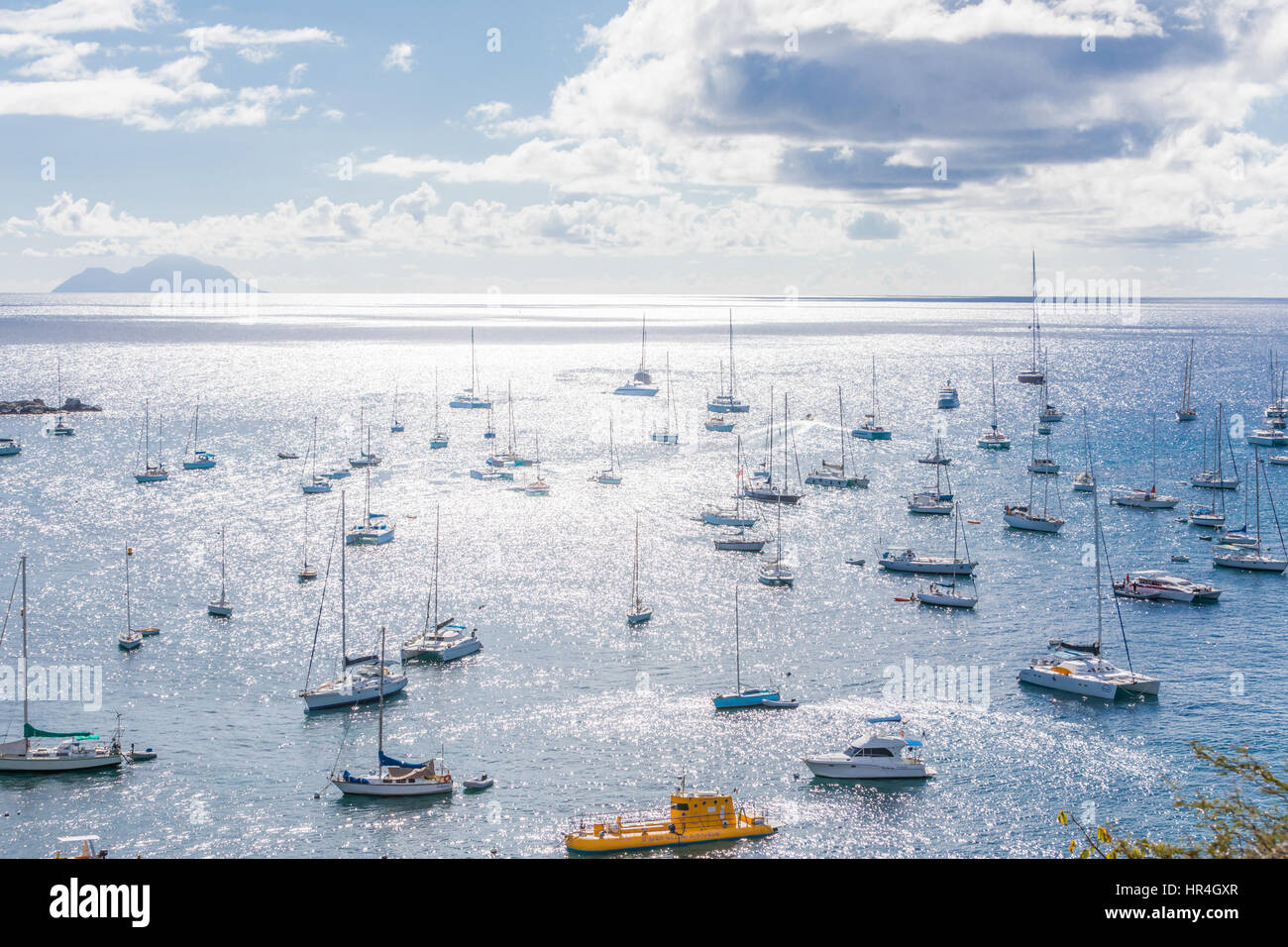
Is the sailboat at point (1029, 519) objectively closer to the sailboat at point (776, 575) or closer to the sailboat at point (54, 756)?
the sailboat at point (776, 575)

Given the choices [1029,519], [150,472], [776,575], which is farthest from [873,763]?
[150,472]

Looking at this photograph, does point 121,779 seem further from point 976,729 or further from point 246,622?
point 976,729

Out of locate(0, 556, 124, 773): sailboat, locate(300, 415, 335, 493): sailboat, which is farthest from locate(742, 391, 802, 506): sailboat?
locate(0, 556, 124, 773): sailboat

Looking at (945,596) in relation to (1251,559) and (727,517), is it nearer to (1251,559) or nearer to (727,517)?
(1251,559)

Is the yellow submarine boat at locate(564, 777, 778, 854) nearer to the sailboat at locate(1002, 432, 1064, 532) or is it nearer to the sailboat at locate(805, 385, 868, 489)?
the sailboat at locate(1002, 432, 1064, 532)
